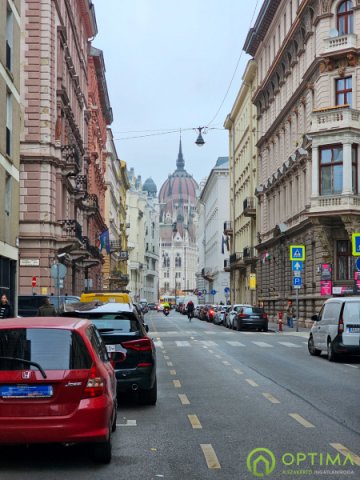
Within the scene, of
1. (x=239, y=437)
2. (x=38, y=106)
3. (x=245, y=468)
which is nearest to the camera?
(x=245, y=468)

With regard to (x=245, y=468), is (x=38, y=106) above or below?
above

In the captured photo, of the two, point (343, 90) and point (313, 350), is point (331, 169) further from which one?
point (313, 350)

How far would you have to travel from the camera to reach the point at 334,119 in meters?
41.4

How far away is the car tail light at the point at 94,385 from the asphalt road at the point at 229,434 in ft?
2.38

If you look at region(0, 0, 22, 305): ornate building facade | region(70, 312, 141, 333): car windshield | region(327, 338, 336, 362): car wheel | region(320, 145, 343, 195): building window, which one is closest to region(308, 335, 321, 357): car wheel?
region(327, 338, 336, 362): car wheel

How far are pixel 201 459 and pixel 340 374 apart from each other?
10.5 m

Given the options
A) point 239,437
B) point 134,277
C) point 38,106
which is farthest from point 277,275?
point 134,277

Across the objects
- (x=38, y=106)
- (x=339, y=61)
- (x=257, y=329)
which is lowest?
(x=257, y=329)

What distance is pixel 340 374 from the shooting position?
1864 centimetres

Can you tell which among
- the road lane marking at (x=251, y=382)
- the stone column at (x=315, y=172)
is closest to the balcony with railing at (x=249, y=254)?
the stone column at (x=315, y=172)

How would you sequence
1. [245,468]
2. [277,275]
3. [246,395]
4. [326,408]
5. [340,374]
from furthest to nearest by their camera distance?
[277,275], [340,374], [246,395], [326,408], [245,468]

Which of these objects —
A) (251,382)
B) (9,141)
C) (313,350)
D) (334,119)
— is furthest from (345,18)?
(251,382)

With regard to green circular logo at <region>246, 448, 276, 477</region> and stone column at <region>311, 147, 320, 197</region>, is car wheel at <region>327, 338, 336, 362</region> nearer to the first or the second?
green circular logo at <region>246, 448, 276, 477</region>

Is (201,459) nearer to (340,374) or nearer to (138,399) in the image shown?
(138,399)
